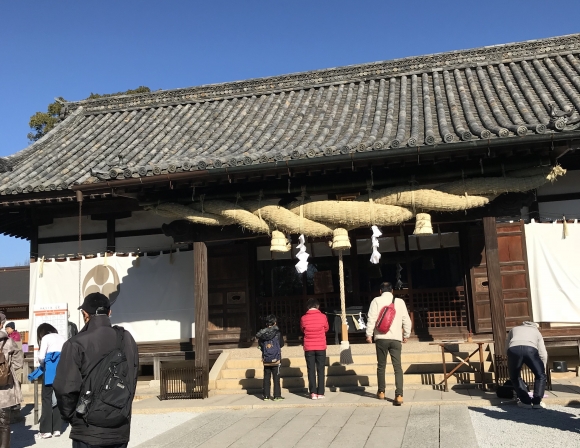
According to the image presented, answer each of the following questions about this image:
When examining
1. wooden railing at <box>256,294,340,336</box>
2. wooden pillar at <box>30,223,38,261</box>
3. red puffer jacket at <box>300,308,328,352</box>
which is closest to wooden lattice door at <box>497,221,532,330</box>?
wooden railing at <box>256,294,340,336</box>

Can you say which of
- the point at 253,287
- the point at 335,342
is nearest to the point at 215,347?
the point at 253,287

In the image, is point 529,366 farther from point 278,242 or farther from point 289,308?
point 289,308

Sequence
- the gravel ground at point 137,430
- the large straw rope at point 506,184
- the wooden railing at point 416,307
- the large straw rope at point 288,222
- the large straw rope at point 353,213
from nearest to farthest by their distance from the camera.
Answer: the gravel ground at point 137,430 → the large straw rope at point 506,184 → the large straw rope at point 353,213 → the large straw rope at point 288,222 → the wooden railing at point 416,307

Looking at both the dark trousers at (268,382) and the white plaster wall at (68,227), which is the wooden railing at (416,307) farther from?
the white plaster wall at (68,227)

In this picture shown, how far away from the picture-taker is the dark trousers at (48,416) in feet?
25.7

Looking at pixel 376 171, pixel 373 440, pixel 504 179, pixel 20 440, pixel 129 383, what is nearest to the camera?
pixel 129 383

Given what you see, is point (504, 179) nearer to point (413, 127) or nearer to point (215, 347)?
point (413, 127)

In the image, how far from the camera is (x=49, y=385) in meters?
7.86

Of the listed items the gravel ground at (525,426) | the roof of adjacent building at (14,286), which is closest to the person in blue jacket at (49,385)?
the gravel ground at (525,426)

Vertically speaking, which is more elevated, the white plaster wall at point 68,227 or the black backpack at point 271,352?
the white plaster wall at point 68,227

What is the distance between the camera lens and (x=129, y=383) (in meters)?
4.04

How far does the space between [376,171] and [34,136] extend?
22337mm

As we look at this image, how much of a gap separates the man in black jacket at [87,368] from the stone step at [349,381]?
6.17 metres

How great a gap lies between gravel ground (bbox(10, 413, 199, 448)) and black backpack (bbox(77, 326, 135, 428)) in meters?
3.10
